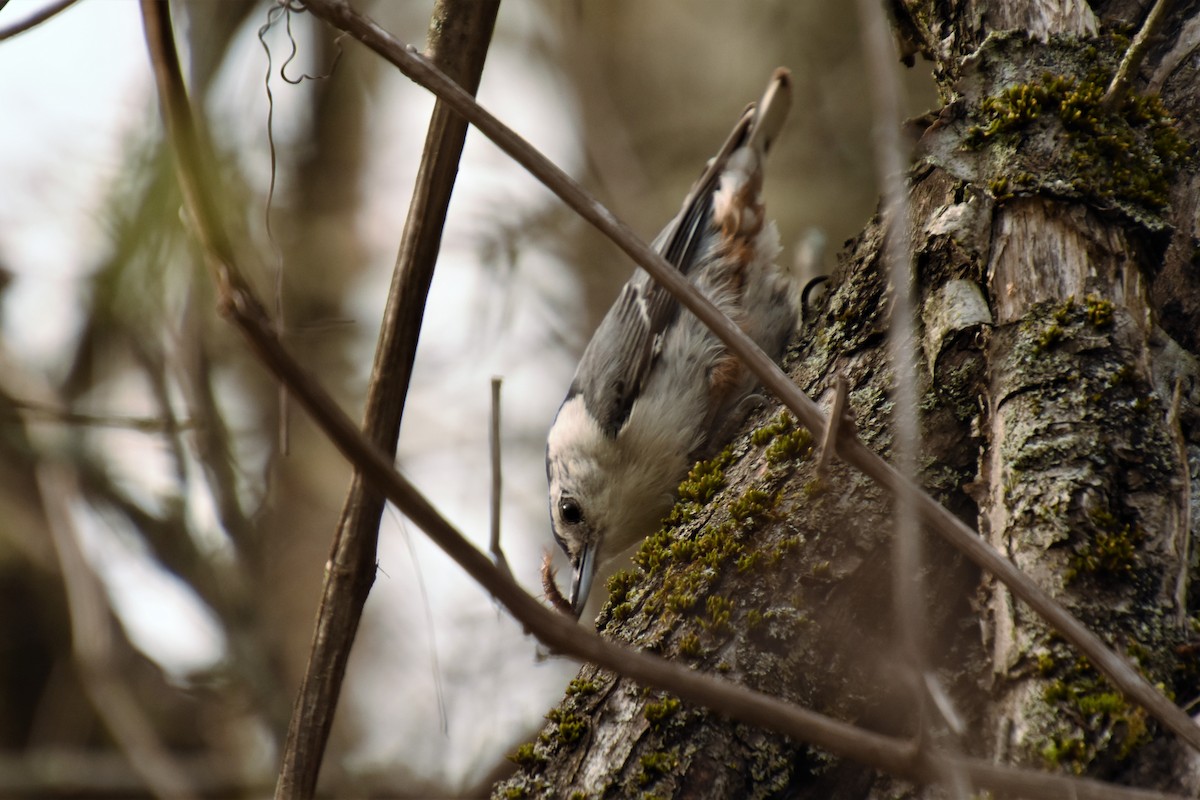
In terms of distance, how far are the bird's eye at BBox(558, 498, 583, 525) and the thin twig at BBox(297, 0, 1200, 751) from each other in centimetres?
193

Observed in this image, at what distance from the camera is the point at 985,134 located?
176cm

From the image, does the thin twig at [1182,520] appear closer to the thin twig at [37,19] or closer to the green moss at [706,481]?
the green moss at [706,481]

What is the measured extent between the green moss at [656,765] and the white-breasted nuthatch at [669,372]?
1.35 metres

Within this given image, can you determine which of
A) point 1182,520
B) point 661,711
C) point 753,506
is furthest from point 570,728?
point 1182,520

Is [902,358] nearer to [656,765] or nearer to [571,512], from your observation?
[656,765]

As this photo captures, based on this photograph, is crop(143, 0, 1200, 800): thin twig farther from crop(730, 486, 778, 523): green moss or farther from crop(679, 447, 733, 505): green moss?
crop(679, 447, 733, 505): green moss

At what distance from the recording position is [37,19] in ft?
5.03

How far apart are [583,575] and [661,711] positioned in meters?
1.59

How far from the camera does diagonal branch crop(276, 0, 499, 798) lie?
4.71 ft

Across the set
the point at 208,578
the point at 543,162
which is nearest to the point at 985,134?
the point at 543,162

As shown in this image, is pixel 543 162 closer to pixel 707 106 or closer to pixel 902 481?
pixel 902 481

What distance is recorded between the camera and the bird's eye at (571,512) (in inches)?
123

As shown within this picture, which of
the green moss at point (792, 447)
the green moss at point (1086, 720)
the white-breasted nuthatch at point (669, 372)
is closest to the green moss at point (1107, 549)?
the green moss at point (1086, 720)

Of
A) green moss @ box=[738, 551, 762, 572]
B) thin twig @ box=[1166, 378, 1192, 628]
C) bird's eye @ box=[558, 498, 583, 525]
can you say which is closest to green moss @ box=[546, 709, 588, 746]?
green moss @ box=[738, 551, 762, 572]
